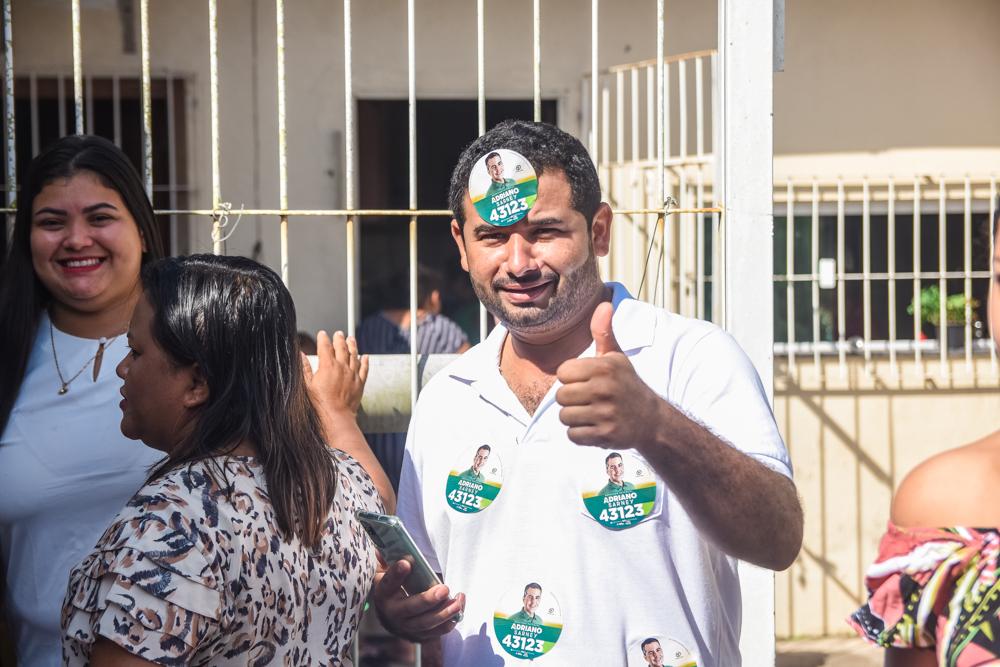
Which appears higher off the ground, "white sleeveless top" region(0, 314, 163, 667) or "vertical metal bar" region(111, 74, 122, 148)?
"vertical metal bar" region(111, 74, 122, 148)

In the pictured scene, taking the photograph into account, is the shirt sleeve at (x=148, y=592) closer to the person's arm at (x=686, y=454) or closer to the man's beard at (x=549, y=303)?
the person's arm at (x=686, y=454)

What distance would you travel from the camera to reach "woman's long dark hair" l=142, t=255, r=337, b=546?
1.56 m

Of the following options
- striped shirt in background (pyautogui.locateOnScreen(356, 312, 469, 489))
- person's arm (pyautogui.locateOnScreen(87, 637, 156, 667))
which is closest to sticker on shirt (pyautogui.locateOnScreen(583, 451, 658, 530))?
person's arm (pyautogui.locateOnScreen(87, 637, 156, 667))

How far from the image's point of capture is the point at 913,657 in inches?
50.6

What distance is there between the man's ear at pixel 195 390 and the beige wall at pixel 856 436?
13.8ft

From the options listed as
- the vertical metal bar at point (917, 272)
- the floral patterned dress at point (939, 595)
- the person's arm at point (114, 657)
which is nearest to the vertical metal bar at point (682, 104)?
the vertical metal bar at point (917, 272)

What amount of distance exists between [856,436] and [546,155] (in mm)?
3948

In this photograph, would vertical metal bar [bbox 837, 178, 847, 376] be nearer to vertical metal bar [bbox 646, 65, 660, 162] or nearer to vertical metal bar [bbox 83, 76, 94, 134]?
vertical metal bar [bbox 646, 65, 660, 162]

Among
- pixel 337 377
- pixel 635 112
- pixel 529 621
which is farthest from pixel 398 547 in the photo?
pixel 635 112

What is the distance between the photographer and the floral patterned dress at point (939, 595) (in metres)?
1.21

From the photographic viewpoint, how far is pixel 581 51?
5402mm

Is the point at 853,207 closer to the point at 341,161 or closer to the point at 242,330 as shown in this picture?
the point at 341,161

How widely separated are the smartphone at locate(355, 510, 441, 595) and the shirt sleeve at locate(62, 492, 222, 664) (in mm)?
341

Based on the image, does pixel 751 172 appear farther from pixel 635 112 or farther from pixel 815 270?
pixel 815 270
